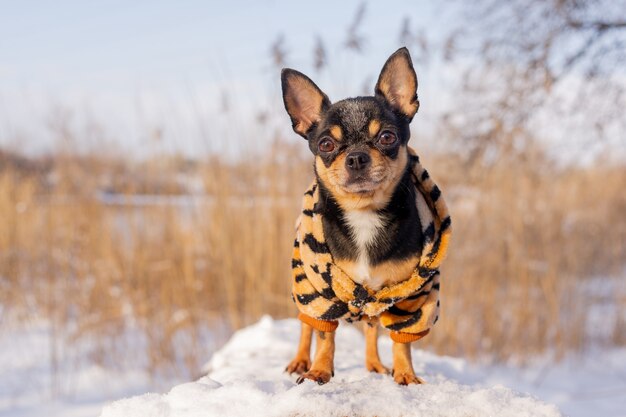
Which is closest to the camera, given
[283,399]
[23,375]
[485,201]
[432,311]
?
[283,399]

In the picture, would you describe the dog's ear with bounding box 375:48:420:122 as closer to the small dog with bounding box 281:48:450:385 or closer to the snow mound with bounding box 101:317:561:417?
the small dog with bounding box 281:48:450:385

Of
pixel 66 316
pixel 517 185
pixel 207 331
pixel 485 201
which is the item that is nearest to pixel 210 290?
pixel 207 331

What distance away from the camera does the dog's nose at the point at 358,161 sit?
1.32 metres

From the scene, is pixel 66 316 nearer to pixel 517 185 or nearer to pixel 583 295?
pixel 517 185

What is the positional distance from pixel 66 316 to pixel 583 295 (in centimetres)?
432

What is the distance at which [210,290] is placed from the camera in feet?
13.7

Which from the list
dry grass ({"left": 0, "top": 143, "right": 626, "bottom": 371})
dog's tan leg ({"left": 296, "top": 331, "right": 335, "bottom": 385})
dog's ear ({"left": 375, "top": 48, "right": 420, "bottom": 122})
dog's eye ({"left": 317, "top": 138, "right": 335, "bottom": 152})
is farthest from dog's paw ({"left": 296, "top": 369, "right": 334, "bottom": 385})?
dry grass ({"left": 0, "top": 143, "right": 626, "bottom": 371})

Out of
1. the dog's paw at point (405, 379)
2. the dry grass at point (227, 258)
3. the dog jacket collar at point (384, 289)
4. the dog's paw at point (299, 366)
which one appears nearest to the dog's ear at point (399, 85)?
the dog jacket collar at point (384, 289)

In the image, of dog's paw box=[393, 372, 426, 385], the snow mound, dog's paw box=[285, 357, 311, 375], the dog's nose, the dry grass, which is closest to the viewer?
the snow mound

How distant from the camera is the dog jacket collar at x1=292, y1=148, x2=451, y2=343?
55.6 inches

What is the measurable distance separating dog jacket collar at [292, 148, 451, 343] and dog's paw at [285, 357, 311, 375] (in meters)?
0.23

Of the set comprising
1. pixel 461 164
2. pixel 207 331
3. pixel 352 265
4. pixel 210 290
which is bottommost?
pixel 207 331

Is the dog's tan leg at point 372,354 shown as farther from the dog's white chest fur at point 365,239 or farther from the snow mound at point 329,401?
the dog's white chest fur at point 365,239

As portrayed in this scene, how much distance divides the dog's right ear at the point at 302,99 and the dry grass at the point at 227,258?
7.26 ft
